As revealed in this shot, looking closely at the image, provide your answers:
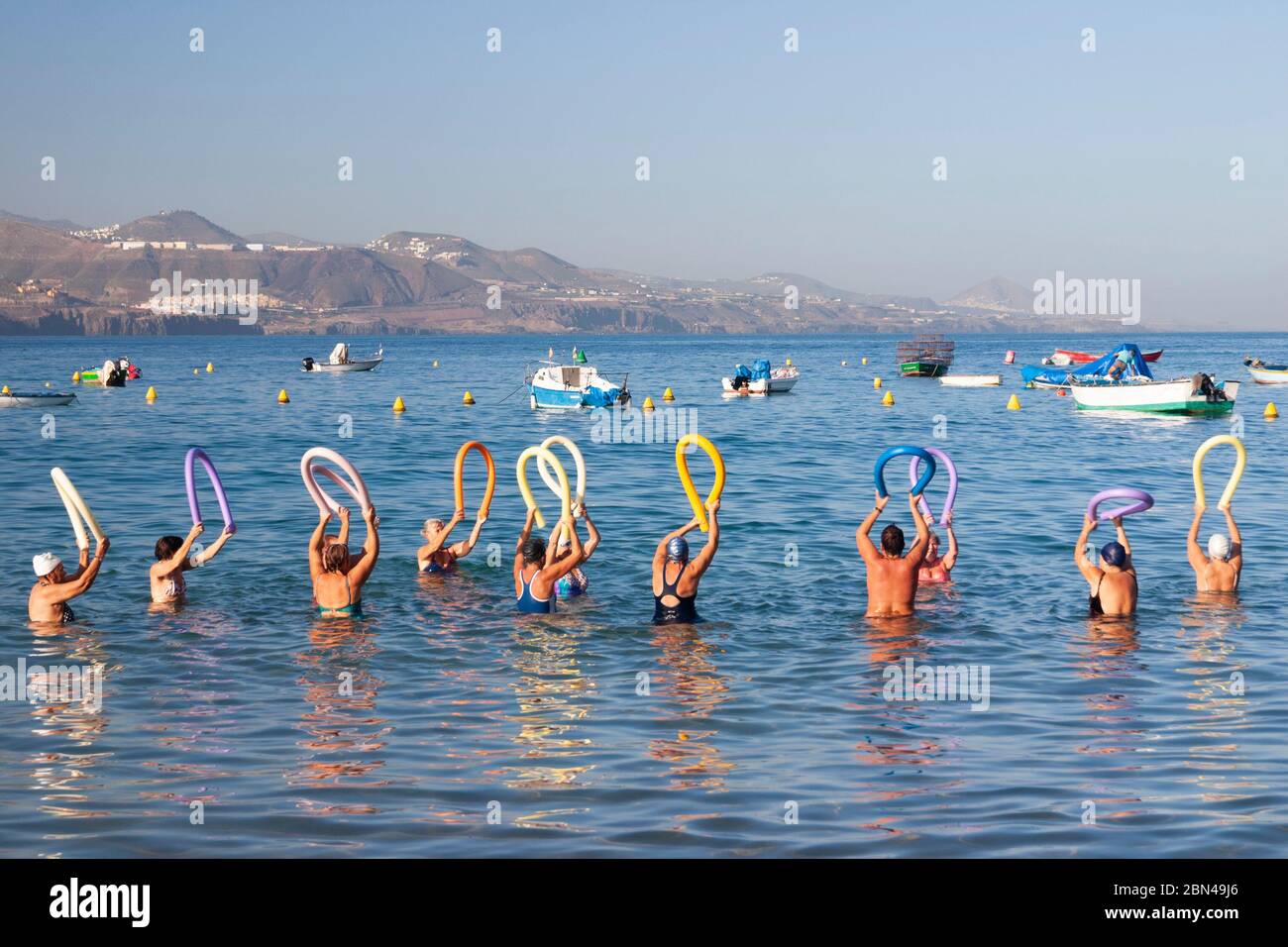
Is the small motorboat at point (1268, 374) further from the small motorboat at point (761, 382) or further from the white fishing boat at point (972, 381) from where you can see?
the small motorboat at point (761, 382)

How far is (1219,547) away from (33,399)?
58638mm

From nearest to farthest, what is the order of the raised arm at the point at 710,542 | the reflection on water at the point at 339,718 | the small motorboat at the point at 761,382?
the reflection on water at the point at 339,718
the raised arm at the point at 710,542
the small motorboat at the point at 761,382

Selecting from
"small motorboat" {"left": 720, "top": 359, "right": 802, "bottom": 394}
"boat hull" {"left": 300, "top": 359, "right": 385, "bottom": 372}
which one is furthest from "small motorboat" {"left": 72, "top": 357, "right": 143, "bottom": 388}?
"small motorboat" {"left": 720, "top": 359, "right": 802, "bottom": 394}

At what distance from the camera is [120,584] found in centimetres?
1992

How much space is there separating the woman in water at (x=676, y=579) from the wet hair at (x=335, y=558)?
3.90 m

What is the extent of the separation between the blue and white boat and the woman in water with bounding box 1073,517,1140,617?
52463 mm

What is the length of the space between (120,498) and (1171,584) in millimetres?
23168

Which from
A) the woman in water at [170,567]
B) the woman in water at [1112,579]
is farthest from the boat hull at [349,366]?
the woman in water at [1112,579]

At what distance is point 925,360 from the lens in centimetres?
10881

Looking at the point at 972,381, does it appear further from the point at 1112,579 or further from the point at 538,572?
the point at 538,572

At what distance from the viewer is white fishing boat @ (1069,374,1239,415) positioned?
193 feet

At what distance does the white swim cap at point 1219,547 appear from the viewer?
18.3 m

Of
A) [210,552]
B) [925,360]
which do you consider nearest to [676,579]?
[210,552]
